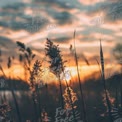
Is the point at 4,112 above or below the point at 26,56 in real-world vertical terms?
below

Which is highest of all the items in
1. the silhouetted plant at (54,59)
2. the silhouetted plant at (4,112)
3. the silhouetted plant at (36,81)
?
the silhouetted plant at (54,59)

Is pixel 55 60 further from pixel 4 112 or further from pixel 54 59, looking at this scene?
pixel 4 112

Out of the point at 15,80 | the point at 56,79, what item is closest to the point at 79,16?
the point at 56,79

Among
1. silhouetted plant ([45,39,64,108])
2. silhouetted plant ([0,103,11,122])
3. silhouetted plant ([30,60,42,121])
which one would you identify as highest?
silhouetted plant ([45,39,64,108])

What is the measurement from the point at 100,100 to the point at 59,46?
364 mm

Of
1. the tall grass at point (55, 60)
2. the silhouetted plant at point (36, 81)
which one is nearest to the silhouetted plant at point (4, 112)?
the silhouetted plant at point (36, 81)

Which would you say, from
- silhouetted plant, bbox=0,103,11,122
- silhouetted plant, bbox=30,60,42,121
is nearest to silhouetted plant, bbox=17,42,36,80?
silhouetted plant, bbox=30,60,42,121

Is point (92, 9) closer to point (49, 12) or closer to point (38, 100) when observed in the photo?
point (49, 12)

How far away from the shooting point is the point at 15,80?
216 cm

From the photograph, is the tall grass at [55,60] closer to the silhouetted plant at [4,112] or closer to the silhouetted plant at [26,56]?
Answer: the silhouetted plant at [26,56]

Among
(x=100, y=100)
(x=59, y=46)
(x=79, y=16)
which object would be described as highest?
(x=79, y=16)

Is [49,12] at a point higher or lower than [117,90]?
higher

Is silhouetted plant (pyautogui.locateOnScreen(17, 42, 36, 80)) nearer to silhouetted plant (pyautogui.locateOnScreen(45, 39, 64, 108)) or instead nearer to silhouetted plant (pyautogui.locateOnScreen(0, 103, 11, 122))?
silhouetted plant (pyautogui.locateOnScreen(45, 39, 64, 108))

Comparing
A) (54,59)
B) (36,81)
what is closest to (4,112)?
(36,81)
